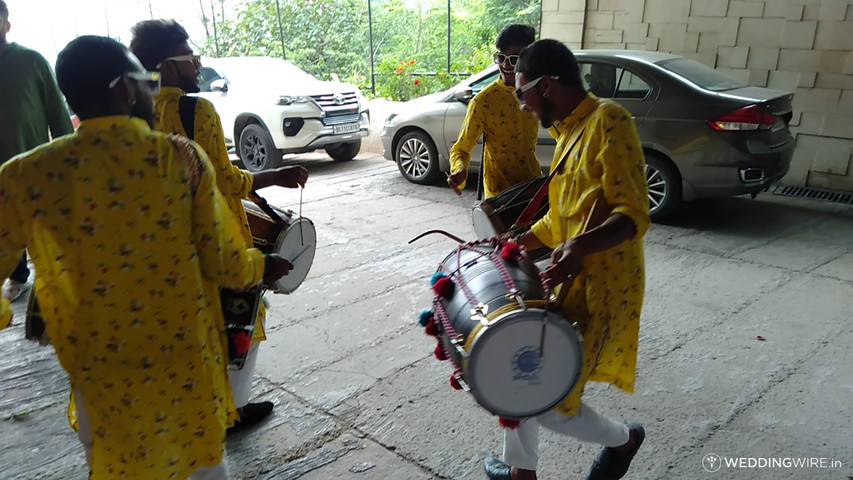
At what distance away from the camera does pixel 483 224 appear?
11.3ft

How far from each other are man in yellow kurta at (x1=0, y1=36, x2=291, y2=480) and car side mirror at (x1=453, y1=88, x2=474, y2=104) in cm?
573

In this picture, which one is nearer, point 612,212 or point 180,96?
point 612,212

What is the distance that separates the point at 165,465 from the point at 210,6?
15.3m

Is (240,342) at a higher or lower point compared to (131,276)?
lower

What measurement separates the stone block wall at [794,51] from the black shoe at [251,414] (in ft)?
23.4

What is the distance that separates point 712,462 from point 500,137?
1971 mm

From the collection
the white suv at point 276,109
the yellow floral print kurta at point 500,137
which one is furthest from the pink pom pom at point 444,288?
the white suv at point 276,109

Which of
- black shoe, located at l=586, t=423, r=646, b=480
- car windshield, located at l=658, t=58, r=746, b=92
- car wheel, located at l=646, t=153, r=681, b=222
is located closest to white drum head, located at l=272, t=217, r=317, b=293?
black shoe, located at l=586, t=423, r=646, b=480

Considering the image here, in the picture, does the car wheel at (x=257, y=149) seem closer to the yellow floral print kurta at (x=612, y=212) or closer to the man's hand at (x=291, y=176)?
the man's hand at (x=291, y=176)

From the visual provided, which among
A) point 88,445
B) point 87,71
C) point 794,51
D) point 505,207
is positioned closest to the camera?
point 87,71

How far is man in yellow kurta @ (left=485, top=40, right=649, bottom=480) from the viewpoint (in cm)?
187

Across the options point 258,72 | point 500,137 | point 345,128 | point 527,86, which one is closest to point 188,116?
point 527,86

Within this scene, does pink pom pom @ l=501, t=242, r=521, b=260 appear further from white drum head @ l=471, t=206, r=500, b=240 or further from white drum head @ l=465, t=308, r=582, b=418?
white drum head @ l=471, t=206, r=500, b=240

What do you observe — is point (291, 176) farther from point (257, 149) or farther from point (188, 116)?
point (257, 149)
